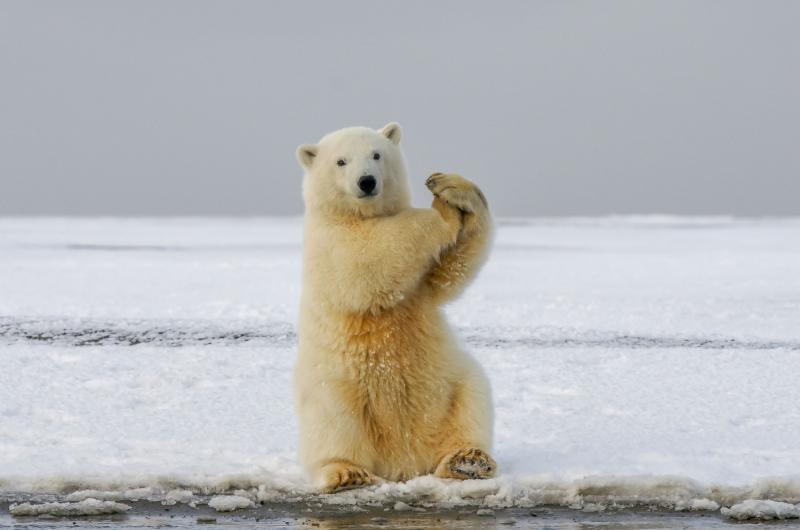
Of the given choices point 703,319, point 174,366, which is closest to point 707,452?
point 174,366

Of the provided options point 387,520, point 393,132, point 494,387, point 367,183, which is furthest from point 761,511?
point 494,387

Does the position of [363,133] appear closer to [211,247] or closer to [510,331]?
[510,331]

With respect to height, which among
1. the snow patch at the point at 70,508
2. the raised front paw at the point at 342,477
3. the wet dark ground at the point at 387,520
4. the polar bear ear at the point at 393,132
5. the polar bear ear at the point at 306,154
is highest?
the polar bear ear at the point at 393,132

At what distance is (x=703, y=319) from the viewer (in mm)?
10180

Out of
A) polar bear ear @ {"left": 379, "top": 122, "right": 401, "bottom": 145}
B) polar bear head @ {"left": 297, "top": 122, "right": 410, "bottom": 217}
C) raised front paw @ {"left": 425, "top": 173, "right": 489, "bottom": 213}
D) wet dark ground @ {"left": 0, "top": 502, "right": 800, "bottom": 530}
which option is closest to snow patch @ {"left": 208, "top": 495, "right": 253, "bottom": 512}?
wet dark ground @ {"left": 0, "top": 502, "right": 800, "bottom": 530}

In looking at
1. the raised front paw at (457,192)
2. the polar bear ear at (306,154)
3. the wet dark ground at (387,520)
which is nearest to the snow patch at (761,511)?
the wet dark ground at (387,520)

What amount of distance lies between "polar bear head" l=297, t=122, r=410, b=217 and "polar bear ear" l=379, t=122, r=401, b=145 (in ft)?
0.23

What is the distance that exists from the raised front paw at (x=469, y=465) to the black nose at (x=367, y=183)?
1042 millimetres

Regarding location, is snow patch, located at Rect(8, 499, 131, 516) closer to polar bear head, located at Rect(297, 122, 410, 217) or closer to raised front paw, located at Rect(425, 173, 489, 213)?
polar bear head, located at Rect(297, 122, 410, 217)

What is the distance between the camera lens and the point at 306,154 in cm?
435

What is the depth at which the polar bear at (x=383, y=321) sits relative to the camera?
4078 mm

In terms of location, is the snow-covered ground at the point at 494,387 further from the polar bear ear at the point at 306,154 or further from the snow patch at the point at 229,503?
Result: the polar bear ear at the point at 306,154

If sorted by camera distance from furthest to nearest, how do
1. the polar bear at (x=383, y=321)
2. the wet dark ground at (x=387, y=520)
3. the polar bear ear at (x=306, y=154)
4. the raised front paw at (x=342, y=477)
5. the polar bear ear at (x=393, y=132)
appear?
the polar bear ear at (x=393, y=132) → the polar bear ear at (x=306, y=154) → the polar bear at (x=383, y=321) → the raised front paw at (x=342, y=477) → the wet dark ground at (x=387, y=520)

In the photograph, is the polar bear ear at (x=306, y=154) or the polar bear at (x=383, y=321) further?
the polar bear ear at (x=306, y=154)
